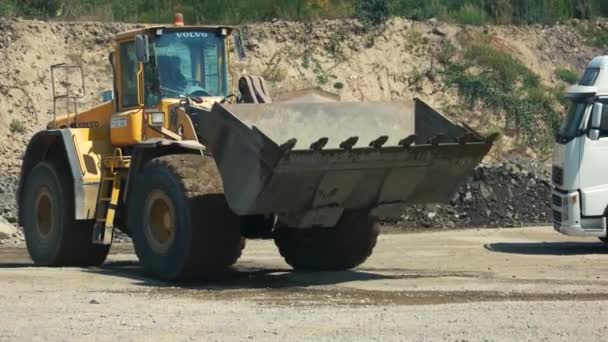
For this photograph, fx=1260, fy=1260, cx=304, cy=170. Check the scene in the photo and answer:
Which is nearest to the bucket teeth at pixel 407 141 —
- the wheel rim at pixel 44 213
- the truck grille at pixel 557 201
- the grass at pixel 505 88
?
the wheel rim at pixel 44 213

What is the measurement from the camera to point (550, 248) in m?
21.8

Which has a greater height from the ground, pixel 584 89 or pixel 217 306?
pixel 584 89

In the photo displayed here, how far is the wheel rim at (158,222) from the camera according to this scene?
15305 millimetres

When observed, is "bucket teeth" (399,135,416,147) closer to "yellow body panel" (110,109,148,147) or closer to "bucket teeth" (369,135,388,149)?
"bucket teeth" (369,135,388,149)

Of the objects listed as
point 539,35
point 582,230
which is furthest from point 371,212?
point 539,35

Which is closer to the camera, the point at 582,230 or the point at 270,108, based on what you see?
the point at 270,108

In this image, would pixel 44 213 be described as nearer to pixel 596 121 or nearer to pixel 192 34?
pixel 192 34

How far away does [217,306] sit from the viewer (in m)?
13.1

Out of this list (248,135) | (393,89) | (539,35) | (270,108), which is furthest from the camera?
(539,35)

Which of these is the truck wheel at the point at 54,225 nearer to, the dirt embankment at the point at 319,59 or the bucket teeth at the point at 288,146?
the bucket teeth at the point at 288,146

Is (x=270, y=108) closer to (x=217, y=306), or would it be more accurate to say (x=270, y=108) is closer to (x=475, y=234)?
(x=217, y=306)

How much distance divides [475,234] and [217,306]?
12136 mm

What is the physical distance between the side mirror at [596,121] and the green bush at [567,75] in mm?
16596

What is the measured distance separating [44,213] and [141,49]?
3.78 m
